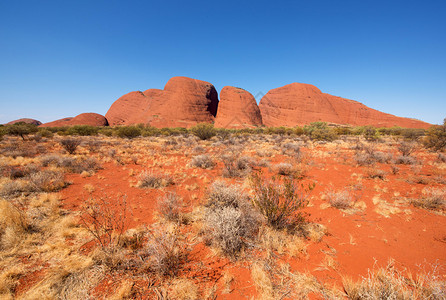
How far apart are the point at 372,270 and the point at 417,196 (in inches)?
167

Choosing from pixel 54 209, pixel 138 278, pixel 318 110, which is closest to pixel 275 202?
pixel 138 278

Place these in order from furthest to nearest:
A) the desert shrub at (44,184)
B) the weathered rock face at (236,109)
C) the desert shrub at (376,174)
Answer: the weathered rock face at (236,109), the desert shrub at (376,174), the desert shrub at (44,184)

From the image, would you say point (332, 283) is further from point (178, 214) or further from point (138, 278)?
point (178, 214)

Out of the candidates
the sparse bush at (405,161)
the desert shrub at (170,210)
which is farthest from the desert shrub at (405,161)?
the desert shrub at (170,210)

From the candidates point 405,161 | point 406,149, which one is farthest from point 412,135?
point 405,161

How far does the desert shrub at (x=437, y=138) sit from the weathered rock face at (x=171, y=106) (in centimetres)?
4814

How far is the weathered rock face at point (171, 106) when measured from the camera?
5360cm

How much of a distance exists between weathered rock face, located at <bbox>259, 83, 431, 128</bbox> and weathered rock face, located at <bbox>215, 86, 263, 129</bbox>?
28.3ft

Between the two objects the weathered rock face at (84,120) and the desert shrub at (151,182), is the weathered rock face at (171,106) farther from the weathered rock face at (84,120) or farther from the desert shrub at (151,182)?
the desert shrub at (151,182)

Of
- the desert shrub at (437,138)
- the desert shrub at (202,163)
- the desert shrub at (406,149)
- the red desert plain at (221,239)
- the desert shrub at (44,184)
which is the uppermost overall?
the desert shrub at (437,138)

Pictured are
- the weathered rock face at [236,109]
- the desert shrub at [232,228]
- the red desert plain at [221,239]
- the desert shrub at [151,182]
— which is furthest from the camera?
the weathered rock face at [236,109]

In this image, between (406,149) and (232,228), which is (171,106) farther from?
(232,228)

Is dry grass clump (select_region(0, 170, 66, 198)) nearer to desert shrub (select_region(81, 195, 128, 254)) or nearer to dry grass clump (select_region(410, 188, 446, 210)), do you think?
desert shrub (select_region(81, 195, 128, 254))

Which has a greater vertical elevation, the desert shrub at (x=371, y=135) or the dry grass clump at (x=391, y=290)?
the desert shrub at (x=371, y=135)
